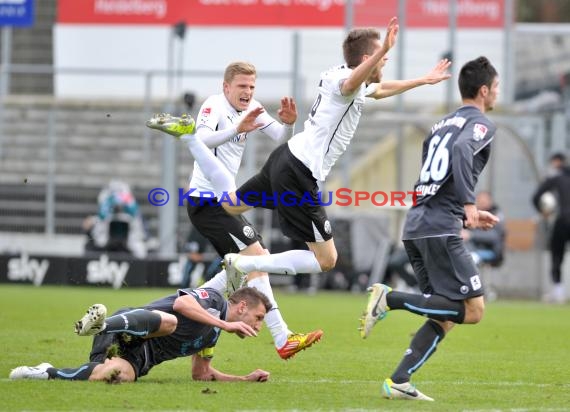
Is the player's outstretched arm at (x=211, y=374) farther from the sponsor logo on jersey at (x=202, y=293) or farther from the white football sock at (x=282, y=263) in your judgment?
the white football sock at (x=282, y=263)

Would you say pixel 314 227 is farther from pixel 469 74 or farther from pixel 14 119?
pixel 14 119

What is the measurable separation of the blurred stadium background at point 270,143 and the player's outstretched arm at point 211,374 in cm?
1235

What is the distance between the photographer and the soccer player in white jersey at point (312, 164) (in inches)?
364

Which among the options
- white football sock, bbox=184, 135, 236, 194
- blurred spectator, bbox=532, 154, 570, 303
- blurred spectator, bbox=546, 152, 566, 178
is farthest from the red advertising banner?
white football sock, bbox=184, 135, 236, 194

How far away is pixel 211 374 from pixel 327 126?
210 centimetres

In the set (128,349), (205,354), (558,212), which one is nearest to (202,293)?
(205,354)

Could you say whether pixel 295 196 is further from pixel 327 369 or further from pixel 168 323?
pixel 168 323

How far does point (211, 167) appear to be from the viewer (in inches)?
387

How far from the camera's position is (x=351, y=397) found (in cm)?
795

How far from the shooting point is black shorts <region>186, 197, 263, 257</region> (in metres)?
10.1

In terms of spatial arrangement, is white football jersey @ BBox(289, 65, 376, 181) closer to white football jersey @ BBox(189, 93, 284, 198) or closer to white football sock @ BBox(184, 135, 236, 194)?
white football sock @ BBox(184, 135, 236, 194)

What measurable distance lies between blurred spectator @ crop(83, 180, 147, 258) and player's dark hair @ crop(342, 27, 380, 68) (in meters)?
13.0

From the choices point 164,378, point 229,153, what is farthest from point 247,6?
point 164,378

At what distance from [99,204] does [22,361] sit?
13206 mm
